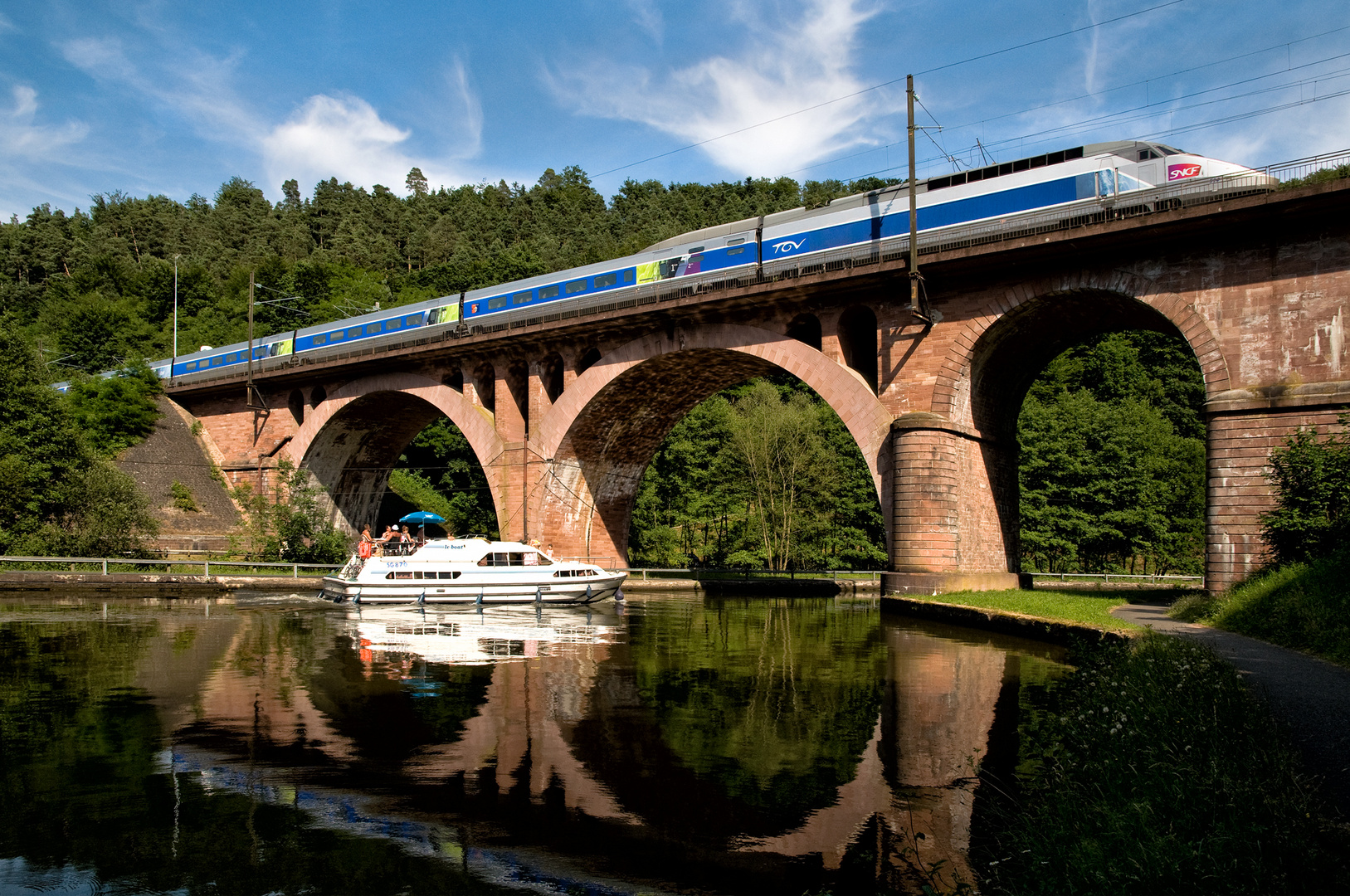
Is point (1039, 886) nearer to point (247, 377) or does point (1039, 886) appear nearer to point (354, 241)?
point (247, 377)

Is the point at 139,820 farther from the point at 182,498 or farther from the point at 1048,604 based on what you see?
the point at 182,498

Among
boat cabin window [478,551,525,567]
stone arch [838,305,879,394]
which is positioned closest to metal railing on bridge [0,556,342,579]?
boat cabin window [478,551,525,567]

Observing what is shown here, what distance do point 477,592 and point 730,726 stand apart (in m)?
15.1

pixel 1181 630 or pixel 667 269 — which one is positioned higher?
pixel 667 269

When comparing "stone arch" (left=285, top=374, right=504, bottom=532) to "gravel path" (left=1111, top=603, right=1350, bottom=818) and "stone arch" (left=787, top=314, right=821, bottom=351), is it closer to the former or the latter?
"stone arch" (left=787, top=314, right=821, bottom=351)

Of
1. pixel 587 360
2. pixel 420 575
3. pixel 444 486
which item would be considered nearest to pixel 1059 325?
pixel 587 360

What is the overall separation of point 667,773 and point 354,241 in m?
86.1

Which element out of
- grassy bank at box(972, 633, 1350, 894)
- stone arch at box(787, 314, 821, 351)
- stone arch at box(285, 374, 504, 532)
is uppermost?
stone arch at box(787, 314, 821, 351)

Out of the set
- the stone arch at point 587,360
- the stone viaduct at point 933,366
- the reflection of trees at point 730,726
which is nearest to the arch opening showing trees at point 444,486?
the stone viaduct at point 933,366

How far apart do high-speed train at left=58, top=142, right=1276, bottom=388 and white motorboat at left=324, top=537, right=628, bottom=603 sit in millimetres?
9159

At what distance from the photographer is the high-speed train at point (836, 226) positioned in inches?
798

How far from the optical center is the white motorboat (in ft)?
79.4

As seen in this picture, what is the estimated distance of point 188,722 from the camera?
33.4 ft

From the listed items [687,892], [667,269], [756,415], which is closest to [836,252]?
[667,269]
